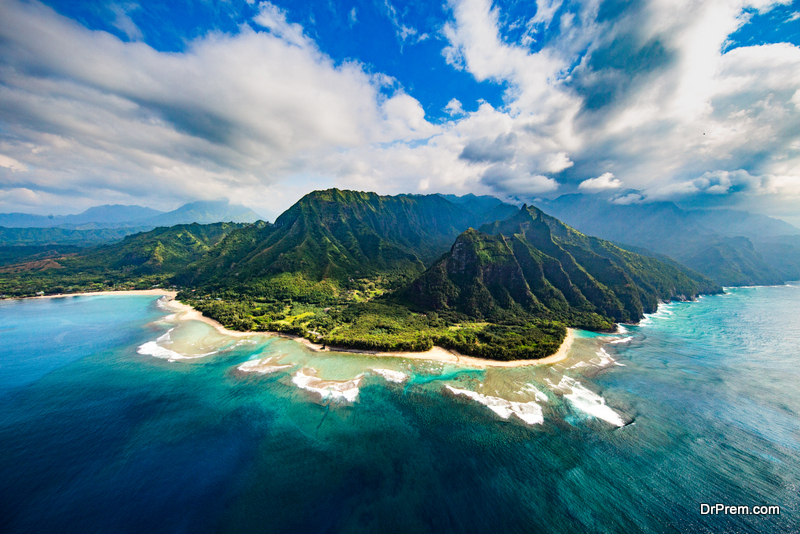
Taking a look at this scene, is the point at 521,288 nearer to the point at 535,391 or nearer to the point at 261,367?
the point at 535,391

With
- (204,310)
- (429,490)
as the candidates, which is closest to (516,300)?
(429,490)

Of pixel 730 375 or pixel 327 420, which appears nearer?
pixel 327 420

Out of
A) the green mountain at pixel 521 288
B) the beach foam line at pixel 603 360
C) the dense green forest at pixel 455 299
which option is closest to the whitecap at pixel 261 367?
the dense green forest at pixel 455 299

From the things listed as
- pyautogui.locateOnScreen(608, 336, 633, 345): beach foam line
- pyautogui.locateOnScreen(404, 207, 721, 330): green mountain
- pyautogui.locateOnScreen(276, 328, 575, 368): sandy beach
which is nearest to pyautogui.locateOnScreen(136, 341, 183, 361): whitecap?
pyautogui.locateOnScreen(276, 328, 575, 368): sandy beach

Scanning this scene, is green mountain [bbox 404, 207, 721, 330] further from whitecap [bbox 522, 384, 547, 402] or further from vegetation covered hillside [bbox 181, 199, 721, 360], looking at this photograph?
whitecap [bbox 522, 384, 547, 402]

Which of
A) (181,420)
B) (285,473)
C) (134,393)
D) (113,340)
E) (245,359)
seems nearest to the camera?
(285,473)

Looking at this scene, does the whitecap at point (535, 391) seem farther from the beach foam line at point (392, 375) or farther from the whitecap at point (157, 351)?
the whitecap at point (157, 351)

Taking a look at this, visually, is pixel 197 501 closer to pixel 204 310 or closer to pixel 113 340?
pixel 113 340
